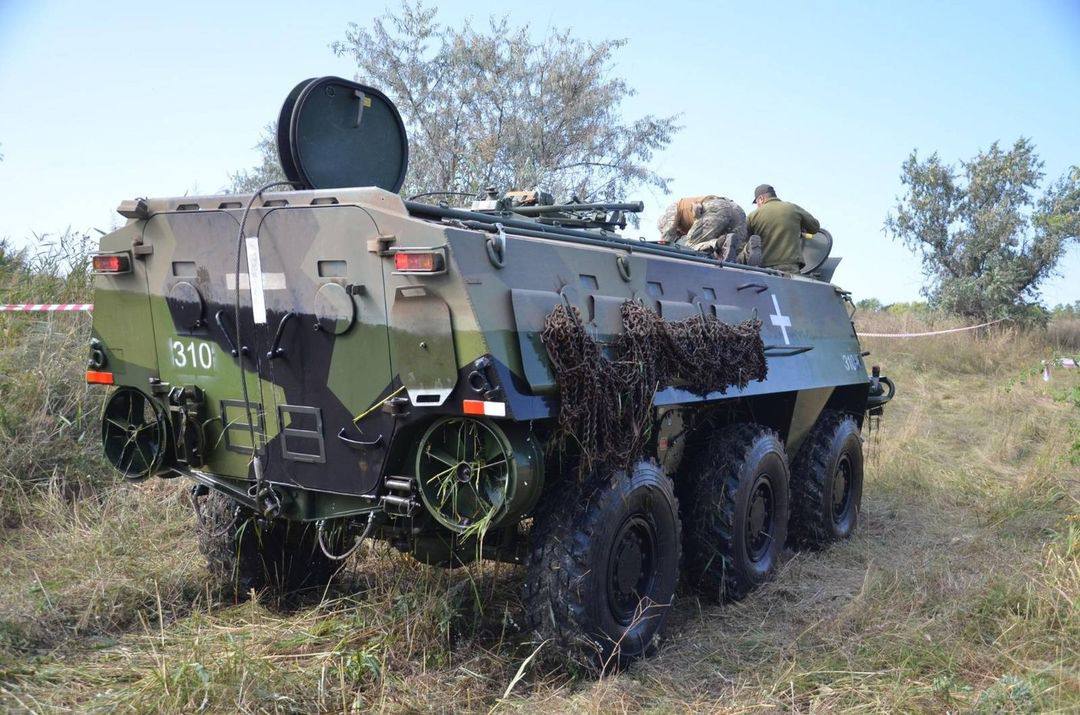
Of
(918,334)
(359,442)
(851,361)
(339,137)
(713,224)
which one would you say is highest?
(339,137)

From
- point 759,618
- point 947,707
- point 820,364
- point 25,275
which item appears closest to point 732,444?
point 759,618

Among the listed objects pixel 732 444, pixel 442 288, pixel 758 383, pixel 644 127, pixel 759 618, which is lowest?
pixel 759 618

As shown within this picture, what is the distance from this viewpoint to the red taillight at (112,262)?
4.50 metres

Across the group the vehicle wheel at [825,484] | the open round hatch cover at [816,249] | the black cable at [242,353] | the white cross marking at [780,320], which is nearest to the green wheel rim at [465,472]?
the black cable at [242,353]

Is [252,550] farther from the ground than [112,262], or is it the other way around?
[112,262]

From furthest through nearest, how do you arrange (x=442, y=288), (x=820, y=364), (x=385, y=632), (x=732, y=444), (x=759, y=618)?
1. (x=820, y=364)
2. (x=732, y=444)
3. (x=759, y=618)
4. (x=385, y=632)
5. (x=442, y=288)

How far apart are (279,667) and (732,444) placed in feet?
9.00

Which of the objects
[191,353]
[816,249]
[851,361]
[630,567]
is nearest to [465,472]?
[630,567]

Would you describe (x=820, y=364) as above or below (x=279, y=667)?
above

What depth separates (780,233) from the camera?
7410 millimetres

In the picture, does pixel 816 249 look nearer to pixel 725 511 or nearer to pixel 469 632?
pixel 725 511

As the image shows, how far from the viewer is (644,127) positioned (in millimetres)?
16781

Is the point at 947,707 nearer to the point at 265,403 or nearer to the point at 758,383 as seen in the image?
the point at 758,383

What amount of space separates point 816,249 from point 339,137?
424 centimetres
